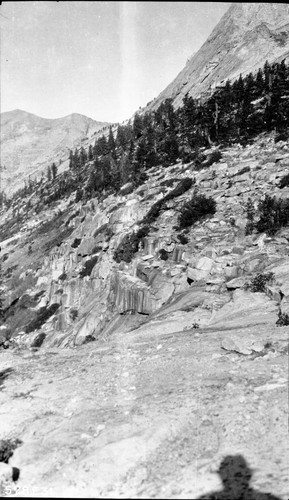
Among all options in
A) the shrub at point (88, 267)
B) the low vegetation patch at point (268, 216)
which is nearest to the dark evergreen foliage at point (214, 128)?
the shrub at point (88, 267)

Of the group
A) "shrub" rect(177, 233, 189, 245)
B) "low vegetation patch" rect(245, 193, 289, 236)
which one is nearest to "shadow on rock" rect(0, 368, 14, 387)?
"shrub" rect(177, 233, 189, 245)

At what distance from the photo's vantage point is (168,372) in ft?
32.7

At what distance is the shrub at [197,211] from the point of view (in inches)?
1076

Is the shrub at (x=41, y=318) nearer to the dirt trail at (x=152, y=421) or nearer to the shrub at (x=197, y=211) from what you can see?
the shrub at (x=197, y=211)

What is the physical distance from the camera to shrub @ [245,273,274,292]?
613 inches

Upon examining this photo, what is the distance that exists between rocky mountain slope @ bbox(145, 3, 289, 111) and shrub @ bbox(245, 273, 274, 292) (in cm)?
7152

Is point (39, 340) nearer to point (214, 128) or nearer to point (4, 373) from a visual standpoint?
point (4, 373)

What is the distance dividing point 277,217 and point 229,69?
2894 inches

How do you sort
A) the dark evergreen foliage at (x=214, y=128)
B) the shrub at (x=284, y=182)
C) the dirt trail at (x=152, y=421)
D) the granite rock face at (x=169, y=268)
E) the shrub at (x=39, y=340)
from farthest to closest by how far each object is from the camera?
the dark evergreen foliage at (x=214, y=128), the shrub at (x=39, y=340), the shrub at (x=284, y=182), the granite rock face at (x=169, y=268), the dirt trail at (x=152, y=421)

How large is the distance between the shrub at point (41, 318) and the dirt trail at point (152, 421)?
22748 mm

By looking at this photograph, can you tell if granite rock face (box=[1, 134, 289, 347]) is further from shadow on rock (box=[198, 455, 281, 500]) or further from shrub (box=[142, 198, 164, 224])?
shadow on rock (box=[198, 455, 281, 500])

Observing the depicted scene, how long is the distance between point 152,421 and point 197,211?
2148 cm

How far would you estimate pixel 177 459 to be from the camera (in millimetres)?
6500

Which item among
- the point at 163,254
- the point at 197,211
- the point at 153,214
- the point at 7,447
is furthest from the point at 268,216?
the point at 7,447
